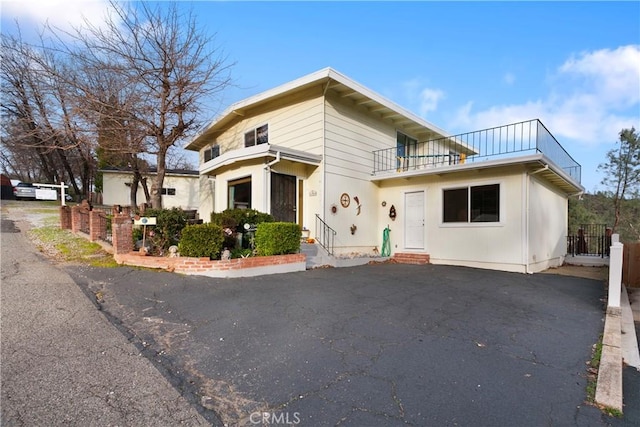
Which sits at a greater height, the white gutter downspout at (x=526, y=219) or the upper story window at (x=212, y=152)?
the upper story window at (x=212, y=152)

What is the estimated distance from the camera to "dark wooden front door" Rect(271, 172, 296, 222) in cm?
936

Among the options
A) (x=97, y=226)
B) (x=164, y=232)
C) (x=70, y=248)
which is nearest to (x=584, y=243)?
(x=164, y=232)

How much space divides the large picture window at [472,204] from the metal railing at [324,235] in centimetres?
363

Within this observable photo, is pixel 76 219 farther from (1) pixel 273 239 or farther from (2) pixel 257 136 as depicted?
(1) pixel 273 239

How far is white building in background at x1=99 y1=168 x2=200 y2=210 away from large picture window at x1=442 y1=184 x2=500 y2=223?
17759 millimetres

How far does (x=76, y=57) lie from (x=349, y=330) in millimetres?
12530

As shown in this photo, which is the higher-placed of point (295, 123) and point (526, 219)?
point (295, 123)

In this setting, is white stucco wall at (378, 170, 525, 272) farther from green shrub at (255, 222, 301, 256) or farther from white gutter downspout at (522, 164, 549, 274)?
green shrub at (255, 222, 301, 256)

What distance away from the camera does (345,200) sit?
1023cm

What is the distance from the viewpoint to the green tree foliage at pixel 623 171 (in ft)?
67.1

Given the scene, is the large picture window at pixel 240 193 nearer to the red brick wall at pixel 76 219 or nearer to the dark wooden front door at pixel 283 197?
the dark wooden front door at pixel 283 197

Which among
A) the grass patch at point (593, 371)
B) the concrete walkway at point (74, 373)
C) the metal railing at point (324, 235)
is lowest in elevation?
the grass patch at point (593, 371)

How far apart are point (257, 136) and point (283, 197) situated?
3824 millimetres

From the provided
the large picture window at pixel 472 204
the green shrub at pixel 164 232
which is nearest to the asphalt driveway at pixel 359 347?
the green shrub at pixel 164 232
